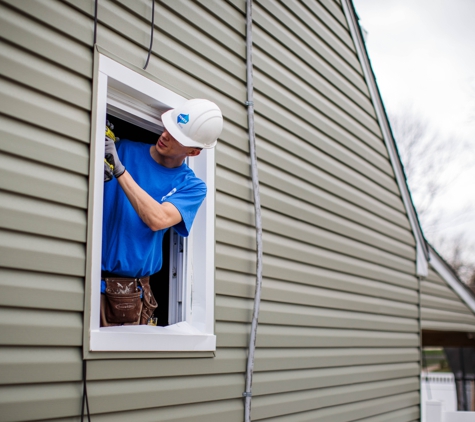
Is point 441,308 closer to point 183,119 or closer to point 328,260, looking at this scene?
point 328,260

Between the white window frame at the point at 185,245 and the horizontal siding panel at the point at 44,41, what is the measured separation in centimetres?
10

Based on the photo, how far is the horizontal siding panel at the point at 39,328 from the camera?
2.19 m

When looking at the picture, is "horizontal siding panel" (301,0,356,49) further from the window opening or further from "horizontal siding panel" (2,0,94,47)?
"horizontal siding panel" (2,0,94,47)

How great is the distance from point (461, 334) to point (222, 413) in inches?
288

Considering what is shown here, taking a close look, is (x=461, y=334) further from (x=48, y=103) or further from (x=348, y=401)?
(x=48, y=103)

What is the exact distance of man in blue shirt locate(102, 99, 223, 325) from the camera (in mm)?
2885

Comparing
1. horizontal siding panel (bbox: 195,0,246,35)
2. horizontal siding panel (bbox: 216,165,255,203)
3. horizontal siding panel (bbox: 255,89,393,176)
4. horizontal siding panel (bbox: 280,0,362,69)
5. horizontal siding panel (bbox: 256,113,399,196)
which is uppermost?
horizontal siding panel (bbox: 280,0,362,69)

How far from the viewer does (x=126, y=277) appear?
2938 millimetres

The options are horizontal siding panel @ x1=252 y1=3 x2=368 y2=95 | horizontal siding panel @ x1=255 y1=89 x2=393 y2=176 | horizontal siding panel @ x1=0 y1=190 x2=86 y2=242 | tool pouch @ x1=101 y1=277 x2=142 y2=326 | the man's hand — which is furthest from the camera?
horizontal siding panel @ x1=252 y1=3 x2=368 y2=95

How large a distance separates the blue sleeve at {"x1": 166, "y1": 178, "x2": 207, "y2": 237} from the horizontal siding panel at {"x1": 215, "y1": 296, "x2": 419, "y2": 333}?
55cm

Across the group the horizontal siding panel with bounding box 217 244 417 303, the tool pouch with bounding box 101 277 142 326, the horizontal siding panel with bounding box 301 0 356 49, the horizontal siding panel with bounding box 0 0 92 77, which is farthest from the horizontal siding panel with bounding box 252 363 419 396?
the horizontal siding panel with bounding box 301 0 356 49

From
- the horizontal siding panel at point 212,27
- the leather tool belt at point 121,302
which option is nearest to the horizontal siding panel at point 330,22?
the horizontal siding panel at point 212,27

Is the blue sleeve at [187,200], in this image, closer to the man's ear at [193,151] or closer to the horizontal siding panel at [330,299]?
the man's ear at [193,151]

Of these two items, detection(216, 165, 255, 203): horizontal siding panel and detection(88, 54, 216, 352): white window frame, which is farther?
detection(216, 165, 255, 203): horizontal siding panel
